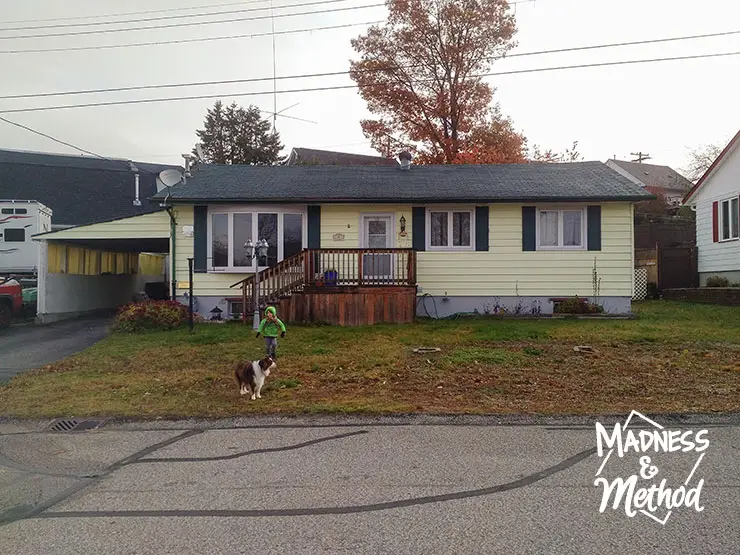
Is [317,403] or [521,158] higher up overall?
[521,158]

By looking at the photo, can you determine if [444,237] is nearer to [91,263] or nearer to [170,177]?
[170,177]

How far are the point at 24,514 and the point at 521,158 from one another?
2689 centimetres

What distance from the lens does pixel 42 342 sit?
1212cm

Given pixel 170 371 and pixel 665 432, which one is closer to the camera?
pixel 665 432

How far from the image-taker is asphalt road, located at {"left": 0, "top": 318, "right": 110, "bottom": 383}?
9742 mm

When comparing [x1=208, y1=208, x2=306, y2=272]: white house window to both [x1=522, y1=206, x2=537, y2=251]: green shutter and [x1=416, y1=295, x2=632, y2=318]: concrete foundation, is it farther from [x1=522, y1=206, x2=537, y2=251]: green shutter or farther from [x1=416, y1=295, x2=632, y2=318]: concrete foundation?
[x1=522, y1=206, x2=537, y2=251]: green shutter

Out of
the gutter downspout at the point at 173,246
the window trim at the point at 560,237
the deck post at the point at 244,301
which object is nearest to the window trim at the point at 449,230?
the window trim at the point at 560,237

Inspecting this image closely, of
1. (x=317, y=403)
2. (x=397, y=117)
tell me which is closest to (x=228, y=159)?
(x=397, y=117)

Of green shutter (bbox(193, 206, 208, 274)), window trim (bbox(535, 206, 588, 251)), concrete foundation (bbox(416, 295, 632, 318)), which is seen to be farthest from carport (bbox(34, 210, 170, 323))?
window trim (bbox(535, 206, 588, 251))

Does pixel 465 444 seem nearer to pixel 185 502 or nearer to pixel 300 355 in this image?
pixel 185 502

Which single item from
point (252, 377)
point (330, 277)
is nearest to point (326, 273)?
point (330, 277)

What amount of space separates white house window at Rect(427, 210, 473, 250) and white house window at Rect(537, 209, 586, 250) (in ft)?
6.30

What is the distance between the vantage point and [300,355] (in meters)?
9.42

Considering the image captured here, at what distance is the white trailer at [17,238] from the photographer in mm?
16953
